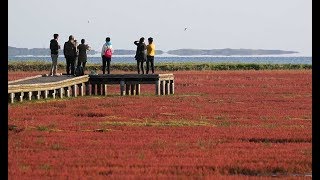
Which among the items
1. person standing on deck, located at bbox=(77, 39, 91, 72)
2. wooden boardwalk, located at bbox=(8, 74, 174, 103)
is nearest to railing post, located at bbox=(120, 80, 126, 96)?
wooden boardwalk, located at bbox=(8, 74, 174, 103)

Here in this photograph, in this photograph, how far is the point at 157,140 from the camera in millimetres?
25750

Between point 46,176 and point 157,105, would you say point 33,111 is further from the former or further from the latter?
point 46,176

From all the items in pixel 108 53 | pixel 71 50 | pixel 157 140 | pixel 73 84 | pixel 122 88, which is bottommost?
pixel 157 140

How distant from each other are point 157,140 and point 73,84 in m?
20.5

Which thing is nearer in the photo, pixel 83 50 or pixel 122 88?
pixel 83 50

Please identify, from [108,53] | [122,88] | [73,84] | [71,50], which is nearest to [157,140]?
[73,84]

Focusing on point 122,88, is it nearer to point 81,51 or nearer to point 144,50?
point 144,50

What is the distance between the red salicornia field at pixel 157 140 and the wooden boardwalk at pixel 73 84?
64 cm

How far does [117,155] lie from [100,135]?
16.5 ft

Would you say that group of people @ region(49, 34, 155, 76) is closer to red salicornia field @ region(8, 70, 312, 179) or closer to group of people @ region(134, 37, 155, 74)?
group of people @ region(134, 37, 155, 74)

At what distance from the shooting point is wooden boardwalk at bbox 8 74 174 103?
40594mm

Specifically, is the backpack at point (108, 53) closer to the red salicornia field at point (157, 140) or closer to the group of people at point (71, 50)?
the group of people at point (71, 50)

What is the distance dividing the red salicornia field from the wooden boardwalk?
643 millimetres

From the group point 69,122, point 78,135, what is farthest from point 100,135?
point 69,122
